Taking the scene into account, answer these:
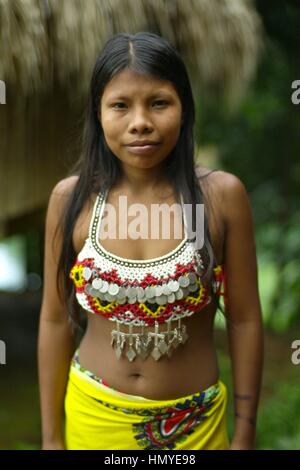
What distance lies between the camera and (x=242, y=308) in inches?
71.1

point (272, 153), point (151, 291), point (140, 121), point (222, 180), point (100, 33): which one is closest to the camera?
point (140, 121)

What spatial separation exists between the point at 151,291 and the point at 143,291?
2 cm

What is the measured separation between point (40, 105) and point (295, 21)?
78.7 inches

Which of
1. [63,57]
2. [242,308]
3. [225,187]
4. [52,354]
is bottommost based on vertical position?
[52,354]

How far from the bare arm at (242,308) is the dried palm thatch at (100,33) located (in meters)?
1.24

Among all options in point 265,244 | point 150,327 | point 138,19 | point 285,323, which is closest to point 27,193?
point 138,19

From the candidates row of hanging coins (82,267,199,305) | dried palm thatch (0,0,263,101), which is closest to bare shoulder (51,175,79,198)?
row of hanging coins (82,267,199,305)

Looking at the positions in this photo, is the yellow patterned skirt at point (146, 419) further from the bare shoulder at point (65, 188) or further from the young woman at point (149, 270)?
the bare shoulder at point (65, 188)

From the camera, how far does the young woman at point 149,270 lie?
1609 mm

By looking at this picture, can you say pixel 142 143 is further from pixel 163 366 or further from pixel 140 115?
pixel 163 366

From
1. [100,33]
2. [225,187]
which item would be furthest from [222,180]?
[100,33]

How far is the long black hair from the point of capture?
5.23ft

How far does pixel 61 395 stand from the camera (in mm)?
1976

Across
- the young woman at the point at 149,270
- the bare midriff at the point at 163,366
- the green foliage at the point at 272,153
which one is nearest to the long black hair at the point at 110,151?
the young woman at the point at 149,270
